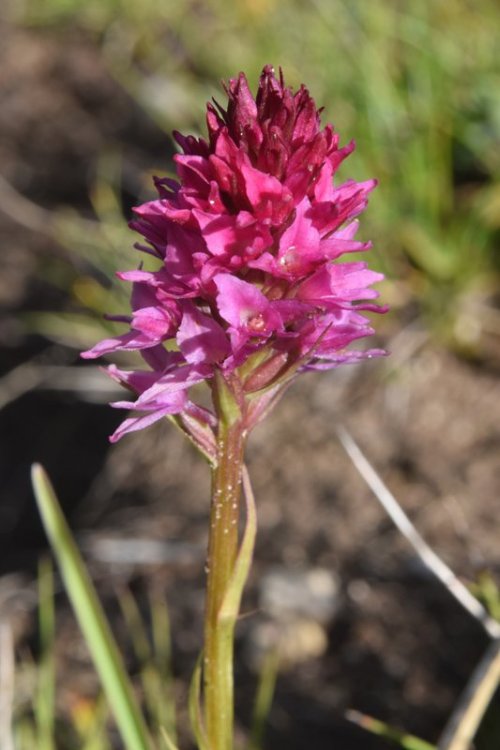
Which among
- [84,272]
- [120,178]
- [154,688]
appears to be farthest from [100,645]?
[120,178]

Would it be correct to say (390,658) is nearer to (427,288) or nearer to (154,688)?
(154,688)

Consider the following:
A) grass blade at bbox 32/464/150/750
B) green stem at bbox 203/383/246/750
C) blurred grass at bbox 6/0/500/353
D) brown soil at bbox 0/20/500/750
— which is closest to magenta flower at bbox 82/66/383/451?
green stem at bbox 203/383/246/750

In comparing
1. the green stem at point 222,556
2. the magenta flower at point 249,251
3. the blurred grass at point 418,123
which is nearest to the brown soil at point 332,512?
the blurred grass at point 418,123

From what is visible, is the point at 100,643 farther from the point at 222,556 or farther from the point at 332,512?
the point at 332,512

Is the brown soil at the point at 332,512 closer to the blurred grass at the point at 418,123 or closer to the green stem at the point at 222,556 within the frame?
the blurred grass at the point at 418,123

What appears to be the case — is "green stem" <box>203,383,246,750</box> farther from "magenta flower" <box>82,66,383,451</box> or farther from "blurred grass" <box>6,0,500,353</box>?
"blurred grass" <box>6,0,500,353</box>

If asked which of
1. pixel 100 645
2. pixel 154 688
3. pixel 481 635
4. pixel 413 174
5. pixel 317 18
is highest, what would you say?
pixel 317 18
